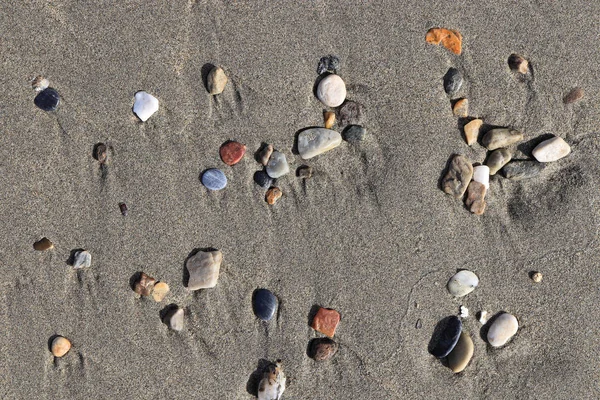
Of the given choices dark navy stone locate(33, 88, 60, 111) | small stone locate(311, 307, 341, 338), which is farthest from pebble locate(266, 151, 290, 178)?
dark navy stone locate(33, 88, 60, 111)

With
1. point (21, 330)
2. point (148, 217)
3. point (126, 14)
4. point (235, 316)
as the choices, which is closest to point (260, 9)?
point (126, 14)

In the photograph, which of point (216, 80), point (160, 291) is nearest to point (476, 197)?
point (216, 80)

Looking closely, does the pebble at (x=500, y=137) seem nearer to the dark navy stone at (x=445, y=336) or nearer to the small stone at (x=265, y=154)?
the dark navy stone at (x=445, y=336)

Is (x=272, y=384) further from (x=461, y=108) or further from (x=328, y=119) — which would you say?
(x=461, y=108)

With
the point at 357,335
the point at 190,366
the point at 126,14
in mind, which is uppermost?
the point at 126,14

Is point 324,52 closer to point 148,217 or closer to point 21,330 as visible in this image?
point 148,217

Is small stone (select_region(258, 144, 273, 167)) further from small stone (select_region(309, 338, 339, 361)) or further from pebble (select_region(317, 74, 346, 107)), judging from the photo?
small stone (select_region(309, 338, 339, 361))
